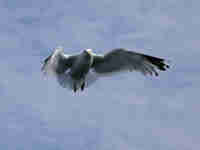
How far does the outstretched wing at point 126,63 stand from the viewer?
1972 centimetres

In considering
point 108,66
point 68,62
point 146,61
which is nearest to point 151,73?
point 146,61

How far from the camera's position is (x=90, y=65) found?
1962 cm

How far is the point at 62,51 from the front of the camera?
20281 mm

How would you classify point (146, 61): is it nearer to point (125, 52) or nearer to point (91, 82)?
point (125, 52)

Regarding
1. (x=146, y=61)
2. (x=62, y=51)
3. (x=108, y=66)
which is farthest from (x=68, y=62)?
(x=146, y=61)

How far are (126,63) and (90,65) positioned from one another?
183 centimetres

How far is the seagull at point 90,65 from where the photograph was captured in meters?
19.0

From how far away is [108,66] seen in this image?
2098 cm

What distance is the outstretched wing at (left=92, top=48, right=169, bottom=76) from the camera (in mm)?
19719

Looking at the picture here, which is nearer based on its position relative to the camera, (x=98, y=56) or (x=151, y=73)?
(x=151, y=73)

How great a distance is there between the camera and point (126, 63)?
2055 cm

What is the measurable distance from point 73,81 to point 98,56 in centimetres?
247

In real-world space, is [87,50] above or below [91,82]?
above

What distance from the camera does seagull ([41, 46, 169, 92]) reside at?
1902 cm
